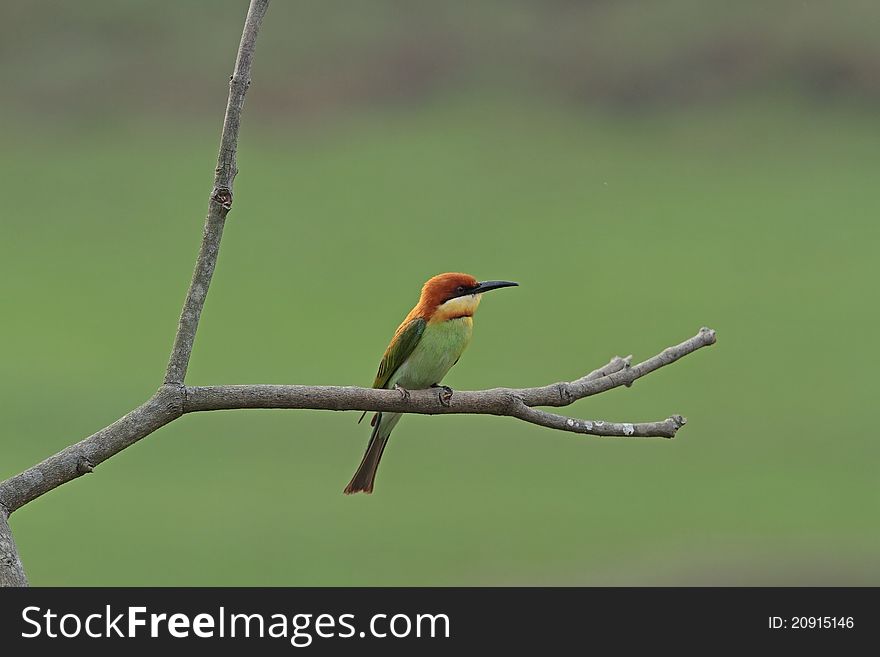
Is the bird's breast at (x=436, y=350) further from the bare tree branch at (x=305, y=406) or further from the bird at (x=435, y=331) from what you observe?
the bare tree branch at (x=305, y=406)

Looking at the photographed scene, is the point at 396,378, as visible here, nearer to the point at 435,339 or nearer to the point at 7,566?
the point at 435,339

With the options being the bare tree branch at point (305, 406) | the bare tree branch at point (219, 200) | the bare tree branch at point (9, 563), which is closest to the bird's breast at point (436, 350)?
the bare tree branch at point (305, 406)

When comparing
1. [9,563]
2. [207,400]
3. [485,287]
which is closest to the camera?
[9,563]

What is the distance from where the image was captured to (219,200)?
1.19 meters

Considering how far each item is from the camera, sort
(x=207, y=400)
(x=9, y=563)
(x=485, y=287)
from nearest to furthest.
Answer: (x=9, y=563) < (x=207, y=400) < (x=485, y=287)

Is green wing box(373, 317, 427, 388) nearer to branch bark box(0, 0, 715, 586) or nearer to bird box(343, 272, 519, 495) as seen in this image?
bird box(343, 272, 519, 495)

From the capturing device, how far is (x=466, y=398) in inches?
53.1

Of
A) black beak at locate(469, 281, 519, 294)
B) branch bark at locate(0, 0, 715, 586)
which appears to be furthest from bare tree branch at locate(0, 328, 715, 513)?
black beak at locate(469, 281, 519, 294)

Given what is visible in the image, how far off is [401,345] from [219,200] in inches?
29.7

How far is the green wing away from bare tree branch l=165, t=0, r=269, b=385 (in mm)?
709

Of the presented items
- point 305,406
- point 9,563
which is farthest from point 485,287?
point 9,563

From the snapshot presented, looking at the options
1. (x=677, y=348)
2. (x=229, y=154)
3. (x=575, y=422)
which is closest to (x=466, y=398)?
(x=575, y=422)

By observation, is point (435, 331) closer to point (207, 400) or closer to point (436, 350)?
point (436, 350)
